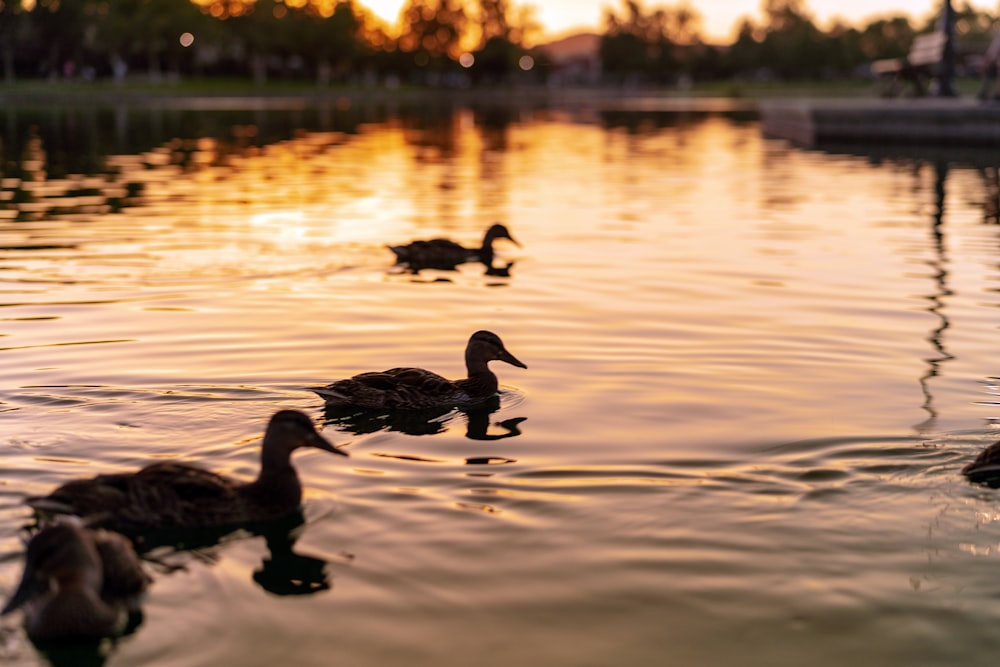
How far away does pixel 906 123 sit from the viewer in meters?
39.9

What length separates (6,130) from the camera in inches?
2227

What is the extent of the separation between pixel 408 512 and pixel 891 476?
312cm

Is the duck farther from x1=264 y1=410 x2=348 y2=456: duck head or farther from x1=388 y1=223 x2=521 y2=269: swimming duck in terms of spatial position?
x1=388 y1=223 x2=521 y2=269: swimming duck

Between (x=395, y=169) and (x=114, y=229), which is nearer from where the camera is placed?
(x=114, y=229)

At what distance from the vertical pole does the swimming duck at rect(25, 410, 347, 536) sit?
117ft

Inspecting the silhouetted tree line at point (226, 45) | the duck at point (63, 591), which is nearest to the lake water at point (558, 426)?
the duck at point (63, 591)

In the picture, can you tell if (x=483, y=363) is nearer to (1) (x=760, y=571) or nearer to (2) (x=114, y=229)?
(1) (x=760, y=571)

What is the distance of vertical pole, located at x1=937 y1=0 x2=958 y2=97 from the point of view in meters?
39.2

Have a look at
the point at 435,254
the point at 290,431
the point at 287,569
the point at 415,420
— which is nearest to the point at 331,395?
the point at 415,420

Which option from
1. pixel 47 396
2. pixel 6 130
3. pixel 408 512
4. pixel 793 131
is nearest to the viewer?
pixel 408 512

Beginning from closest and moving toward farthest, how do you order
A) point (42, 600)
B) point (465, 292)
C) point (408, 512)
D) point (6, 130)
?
1. point (42, 600)
2. point (408, 512)
3. point (465, 292)
4. point (6, 130)

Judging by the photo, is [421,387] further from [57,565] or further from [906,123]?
[906,123]

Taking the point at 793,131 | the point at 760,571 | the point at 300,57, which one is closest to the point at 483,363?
the point at 760,571

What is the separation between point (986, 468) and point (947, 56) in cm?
3593
